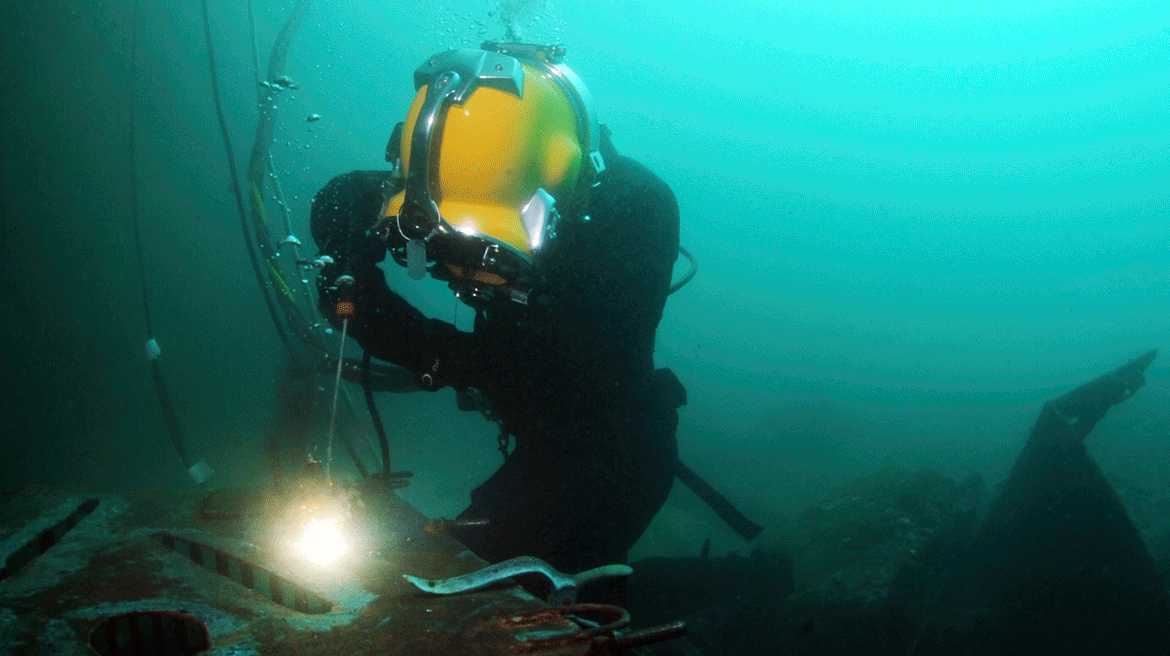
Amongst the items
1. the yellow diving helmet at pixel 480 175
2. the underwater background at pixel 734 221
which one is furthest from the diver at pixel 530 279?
the underwater background at pixel 734 221

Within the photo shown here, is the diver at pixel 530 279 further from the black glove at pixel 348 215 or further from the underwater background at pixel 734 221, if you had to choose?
the underwater background at pixel 734 221

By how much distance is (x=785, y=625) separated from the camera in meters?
4.25

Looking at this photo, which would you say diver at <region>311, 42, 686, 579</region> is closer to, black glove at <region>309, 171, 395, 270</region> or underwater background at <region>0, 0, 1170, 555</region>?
black glove at <region>309, 171, 395, 270</region>

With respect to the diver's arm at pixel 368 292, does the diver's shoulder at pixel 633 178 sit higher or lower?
higher

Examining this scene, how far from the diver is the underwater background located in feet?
1.68

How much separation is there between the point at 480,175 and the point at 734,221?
249 feet

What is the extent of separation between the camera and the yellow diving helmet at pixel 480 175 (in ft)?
6.16

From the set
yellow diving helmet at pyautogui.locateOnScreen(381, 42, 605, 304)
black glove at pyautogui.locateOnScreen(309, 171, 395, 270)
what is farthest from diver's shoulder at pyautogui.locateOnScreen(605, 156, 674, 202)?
black glove at pyautogui.locateOnScreen(309, 171, 395, 270)

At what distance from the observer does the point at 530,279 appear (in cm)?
193

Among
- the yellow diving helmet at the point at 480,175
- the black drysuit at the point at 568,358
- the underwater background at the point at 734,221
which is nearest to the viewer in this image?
the yellow diving helmet at the point at 480,175

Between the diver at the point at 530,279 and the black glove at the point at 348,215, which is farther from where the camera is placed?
the black glove at the point at 348,215

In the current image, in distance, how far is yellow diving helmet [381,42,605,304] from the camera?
6.16ft

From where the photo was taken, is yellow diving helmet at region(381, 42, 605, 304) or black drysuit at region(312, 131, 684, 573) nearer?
yellow diving helmet at region(381, 42, 605, 304)

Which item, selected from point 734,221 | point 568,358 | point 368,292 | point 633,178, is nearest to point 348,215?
point 368,292
